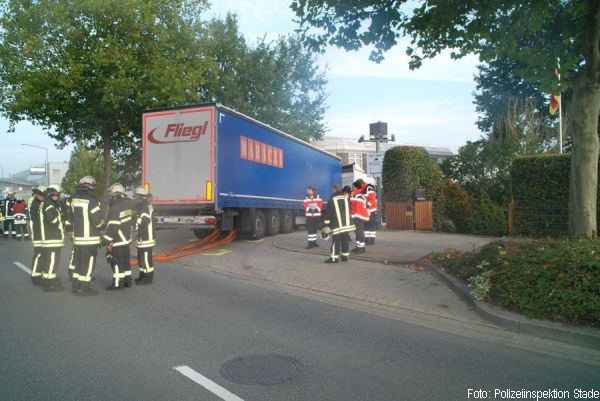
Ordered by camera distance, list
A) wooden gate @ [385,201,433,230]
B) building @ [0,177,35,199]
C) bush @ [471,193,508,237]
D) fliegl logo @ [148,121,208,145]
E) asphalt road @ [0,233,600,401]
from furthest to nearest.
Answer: building @ [0,177,35,199] < wooden gate @ [385,201,433,230] < bush @ [471,193,508,237] < fliegl logo @ [148,121,208,145] < asphalt road @ [0,233,600,401]

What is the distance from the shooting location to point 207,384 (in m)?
4.27

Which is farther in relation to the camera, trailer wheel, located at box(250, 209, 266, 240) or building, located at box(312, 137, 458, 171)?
building, located at box(312, 137, 458, 171)

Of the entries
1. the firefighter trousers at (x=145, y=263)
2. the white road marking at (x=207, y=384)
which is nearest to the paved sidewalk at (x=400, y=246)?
the firefighter trousers at (x=145, y=263)

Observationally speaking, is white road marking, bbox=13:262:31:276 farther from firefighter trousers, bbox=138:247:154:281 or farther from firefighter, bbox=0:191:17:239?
firefighter, bbox=0:191:17:239

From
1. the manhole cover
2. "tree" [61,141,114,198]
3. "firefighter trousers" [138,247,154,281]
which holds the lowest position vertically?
the manhole cover

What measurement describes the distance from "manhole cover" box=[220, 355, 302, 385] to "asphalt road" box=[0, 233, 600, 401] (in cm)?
9

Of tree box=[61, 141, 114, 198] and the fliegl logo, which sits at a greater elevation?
Result: tree box=[61, 141, 114, 198]

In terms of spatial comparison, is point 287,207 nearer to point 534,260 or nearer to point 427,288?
point 427,288

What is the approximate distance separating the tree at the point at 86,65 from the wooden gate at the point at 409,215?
10.5m

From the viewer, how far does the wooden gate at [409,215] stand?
63.4 ft

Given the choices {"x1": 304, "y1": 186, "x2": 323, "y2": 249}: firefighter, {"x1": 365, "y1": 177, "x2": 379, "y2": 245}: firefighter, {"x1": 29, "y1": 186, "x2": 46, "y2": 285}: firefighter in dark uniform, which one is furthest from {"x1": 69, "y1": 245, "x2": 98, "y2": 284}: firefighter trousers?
{"x1": 365, "y1": 177, "x2": 379, "y2": 245}: firefighter

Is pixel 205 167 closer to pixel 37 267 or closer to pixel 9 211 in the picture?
pixel 37 267

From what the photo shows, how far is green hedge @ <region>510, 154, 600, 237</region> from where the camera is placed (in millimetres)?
14305

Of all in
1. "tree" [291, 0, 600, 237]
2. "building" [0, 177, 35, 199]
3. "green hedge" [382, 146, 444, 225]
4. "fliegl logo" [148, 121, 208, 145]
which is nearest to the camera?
"tree" [291, 0, 600, 237]
